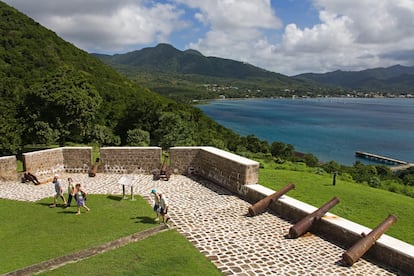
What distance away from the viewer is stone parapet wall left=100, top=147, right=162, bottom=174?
44.2 ft

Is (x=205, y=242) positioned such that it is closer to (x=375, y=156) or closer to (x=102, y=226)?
(x=102, y=226)

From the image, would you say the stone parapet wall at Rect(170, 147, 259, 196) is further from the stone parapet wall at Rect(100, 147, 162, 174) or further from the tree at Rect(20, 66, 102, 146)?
the tree at Rect(20, 66, 102, 146)

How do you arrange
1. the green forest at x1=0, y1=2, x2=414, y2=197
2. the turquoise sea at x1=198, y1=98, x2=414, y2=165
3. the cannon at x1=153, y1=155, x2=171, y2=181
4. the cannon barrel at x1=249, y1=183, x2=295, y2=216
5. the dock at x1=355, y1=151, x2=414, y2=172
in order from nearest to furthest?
the cannon barrel at x1=249, y1=183, x2=295, y2=216
the cannon at x1=153, y1=155, x2=171, y2=181
the green forest at x1=0, y1=2, x2=414, y2=197
the dock at x1=355, y1=151, x2=414, y2=172
the turquoise sea at x1=198, y1=98, x2=414, y2=165

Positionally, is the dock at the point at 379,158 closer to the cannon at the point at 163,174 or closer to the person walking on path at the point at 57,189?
the cannon at the point at 163,174

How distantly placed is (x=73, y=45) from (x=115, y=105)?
2698 centimetres

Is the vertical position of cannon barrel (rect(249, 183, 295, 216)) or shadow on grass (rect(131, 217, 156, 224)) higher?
cannon barrel (rect(249, 183, 295, 216))

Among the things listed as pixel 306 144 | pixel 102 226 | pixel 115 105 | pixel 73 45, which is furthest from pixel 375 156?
pixel 102 226

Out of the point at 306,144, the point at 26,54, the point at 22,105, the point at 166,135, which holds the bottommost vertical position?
the point at 306,144

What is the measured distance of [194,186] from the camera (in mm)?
12102

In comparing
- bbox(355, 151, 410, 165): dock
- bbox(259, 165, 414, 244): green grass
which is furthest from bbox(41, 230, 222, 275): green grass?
bbox(355, 151, 410, 165): dock

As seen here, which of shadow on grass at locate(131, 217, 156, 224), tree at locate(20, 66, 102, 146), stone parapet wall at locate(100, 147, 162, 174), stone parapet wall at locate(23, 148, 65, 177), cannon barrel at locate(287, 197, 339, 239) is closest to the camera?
cannon barrel at locate(287, 197, 339, 239)

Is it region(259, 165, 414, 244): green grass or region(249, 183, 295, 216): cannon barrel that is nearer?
region(249, 183, 295, 216): cannon barrel

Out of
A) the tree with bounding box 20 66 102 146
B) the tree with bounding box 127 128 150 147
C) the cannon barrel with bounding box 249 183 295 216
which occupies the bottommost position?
the tree with bounding box 127 128 150 147

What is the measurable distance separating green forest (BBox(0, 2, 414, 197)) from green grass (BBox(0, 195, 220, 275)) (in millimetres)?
10883
